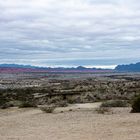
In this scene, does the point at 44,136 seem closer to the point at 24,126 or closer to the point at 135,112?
the point at 24,126

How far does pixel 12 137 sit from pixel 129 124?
587 cm

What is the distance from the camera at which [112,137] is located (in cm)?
1858

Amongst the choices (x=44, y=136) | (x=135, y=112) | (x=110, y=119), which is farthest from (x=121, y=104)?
(x=44, y=136)

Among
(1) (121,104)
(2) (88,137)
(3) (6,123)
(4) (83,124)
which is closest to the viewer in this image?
(2) (88,137)

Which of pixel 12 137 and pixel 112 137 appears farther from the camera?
pixel 12 137

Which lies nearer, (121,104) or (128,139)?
(128,139)

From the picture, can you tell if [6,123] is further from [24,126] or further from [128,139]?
[128,139]

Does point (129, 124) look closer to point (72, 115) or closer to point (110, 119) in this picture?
point (110, 119)

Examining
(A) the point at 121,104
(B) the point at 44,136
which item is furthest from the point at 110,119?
(A) the point at 121,104

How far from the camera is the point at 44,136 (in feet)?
65.2

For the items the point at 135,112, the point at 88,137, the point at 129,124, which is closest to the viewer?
the point at 88,137

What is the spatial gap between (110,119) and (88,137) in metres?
6.21

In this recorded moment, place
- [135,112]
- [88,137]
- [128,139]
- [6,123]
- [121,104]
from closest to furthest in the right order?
[128,139], [88,137], [6,123], [135,112], [121,104]

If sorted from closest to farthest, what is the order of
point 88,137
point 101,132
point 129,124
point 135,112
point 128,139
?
point 128,139, point 88,137, point 101,132, point 129,124, point 135,112
